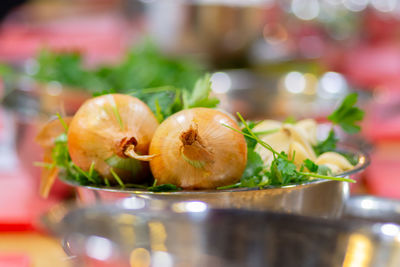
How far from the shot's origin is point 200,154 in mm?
554

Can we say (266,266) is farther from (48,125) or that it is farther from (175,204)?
(48,125)

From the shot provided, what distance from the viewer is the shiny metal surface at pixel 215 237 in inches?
19.4

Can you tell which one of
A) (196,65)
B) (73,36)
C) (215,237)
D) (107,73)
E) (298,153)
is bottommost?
(215,237)

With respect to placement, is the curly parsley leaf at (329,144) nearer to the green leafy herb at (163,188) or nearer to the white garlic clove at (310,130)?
the white garlic clove at (310,130)

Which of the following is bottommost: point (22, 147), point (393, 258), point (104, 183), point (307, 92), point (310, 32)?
point (393, 258)

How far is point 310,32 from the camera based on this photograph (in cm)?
252

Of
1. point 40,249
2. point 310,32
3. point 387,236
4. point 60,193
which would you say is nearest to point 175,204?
point 387,236

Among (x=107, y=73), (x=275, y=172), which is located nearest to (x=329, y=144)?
(x=275, y=172)

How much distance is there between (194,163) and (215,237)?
0.23 feet

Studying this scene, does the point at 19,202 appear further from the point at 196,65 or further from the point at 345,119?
the point at 196,65

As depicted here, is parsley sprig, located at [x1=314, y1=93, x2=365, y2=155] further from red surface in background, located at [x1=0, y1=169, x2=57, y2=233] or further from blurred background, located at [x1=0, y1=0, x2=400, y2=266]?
red surface in background, located at [x1=0, y1=169, x2=57, y2=233]

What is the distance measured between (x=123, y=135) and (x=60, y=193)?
1.54 ft

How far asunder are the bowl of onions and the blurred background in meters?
0.07

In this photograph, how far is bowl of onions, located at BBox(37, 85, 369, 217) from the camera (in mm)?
560
